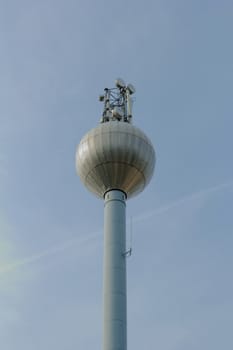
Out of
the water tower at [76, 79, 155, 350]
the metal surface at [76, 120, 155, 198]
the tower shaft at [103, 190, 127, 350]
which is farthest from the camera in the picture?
the metal surface at [76, 120, 155, 198]

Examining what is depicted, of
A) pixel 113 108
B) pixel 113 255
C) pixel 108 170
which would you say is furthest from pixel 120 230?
pixel 113 108

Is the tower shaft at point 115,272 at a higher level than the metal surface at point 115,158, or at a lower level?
lower

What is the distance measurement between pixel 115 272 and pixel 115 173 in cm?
871

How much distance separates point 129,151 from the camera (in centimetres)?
4597

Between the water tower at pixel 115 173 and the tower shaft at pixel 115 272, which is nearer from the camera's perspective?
the tower shaft at pixel 115 272

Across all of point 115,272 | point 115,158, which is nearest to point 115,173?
point 115,158

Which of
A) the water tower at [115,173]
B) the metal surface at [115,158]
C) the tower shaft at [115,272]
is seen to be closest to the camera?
the tower shaft at [115,272]

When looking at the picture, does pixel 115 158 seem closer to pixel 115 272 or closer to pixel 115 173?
pixel 115 173

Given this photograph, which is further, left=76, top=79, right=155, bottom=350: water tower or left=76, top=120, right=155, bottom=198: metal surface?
left=76, top=120, right=155, bottom=198: metal surface

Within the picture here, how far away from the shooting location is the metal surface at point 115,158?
1807 inches

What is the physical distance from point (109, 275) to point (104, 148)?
35.7ft

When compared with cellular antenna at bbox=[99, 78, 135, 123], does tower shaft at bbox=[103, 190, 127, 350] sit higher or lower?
lower

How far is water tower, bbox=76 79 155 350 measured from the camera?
42719mm

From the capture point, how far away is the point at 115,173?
151 feet
